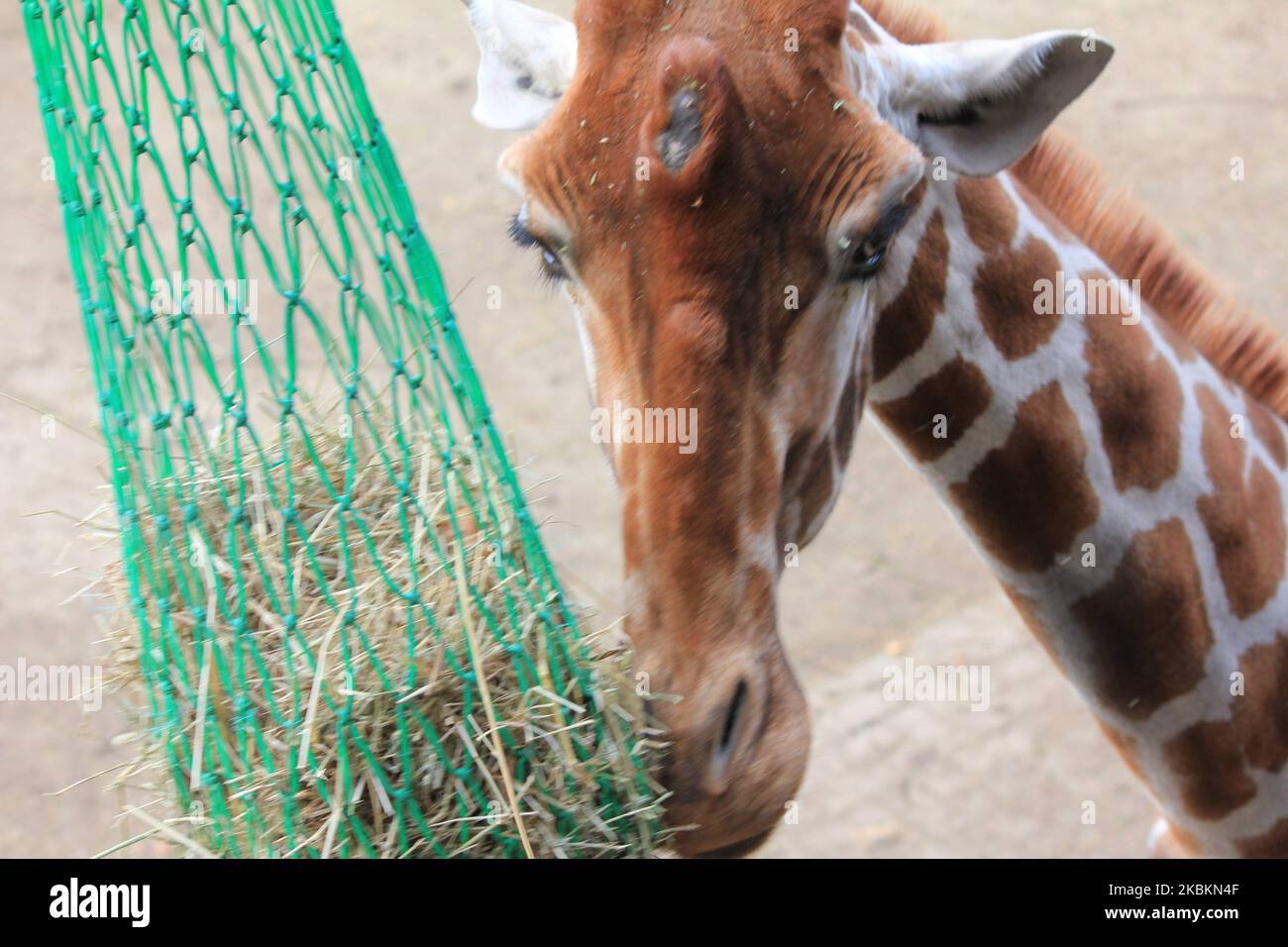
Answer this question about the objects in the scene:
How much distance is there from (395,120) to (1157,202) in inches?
183

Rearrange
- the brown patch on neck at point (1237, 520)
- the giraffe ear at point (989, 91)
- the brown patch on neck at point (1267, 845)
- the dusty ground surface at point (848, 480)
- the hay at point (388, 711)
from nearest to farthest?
the hay at point (388, 711) → the giraffe ear at point (989, 91) → the brown patch on neck at point (1237, 520) → the brown patch on neck at point (1267, 845) → the dusty ground surface at point (848, 480)

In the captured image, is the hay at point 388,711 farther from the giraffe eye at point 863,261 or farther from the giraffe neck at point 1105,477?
the giraffe neck at point 1105,477

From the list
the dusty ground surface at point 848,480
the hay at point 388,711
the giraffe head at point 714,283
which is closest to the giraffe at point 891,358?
the giraffe head at point 714,283

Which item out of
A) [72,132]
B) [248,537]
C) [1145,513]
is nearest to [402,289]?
[248,537]

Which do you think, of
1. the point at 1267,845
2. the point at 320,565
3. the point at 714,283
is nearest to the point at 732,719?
the point at 714,283

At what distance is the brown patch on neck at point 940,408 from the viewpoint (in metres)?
2.56

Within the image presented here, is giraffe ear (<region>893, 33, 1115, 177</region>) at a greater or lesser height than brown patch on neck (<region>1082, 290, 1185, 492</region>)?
greater

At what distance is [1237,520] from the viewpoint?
9.09 feet

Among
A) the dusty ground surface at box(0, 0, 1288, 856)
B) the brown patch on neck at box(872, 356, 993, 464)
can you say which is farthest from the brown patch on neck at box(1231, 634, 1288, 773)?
the dusty ground surface at box(0, 0, 1288, 856)

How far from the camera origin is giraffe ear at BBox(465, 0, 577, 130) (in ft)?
7.98

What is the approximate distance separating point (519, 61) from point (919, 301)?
0.91 m

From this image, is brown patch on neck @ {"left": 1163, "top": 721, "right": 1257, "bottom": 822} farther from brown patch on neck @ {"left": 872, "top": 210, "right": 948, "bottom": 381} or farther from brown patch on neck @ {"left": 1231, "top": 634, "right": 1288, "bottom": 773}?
brown patch on neck @ {"left": 872, "top": 210, "right": 948, "bottom": 381}

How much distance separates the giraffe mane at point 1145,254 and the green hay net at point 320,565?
52.2 inches

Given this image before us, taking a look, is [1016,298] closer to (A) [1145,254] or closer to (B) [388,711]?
(A) [1145,254]
